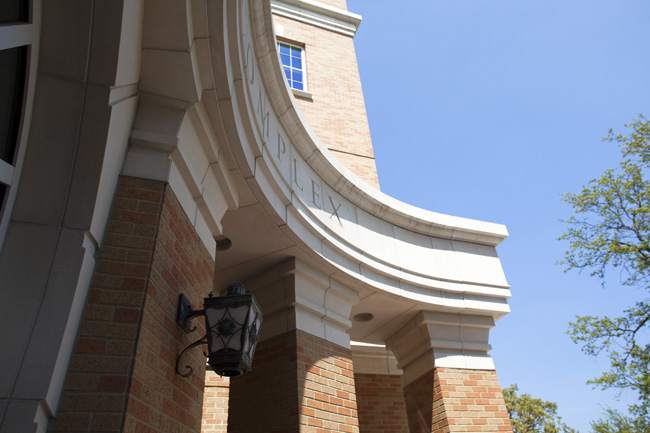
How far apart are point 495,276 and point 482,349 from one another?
109 centimetres

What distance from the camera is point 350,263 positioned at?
19.1 feet

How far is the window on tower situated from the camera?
394 inches

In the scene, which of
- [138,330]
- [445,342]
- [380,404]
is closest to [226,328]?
[138,330]

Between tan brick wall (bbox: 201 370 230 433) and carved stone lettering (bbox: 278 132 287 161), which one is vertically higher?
→ carved stone lettering (bbox: 278 132 287 161)

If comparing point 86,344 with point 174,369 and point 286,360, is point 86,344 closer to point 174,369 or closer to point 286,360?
point 174,369

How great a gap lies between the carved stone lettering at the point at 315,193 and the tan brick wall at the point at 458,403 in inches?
111

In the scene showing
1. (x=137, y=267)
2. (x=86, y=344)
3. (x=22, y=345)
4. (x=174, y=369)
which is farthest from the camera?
(x=174, y=369)

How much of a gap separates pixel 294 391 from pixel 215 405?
3.16 m

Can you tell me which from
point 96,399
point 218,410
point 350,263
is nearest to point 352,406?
point 350,263

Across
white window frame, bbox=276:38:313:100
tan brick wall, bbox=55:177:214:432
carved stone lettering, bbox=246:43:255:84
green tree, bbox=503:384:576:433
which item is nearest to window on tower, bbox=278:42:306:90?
white window frame, bbox=276:38:313:100

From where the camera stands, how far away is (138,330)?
258 centimetres

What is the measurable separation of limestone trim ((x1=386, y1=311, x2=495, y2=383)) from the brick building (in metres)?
0.03

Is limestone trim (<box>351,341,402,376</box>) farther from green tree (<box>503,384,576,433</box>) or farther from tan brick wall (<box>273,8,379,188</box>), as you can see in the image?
green tree (<box>503,384,576,433</box>)

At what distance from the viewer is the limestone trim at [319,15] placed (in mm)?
10750
